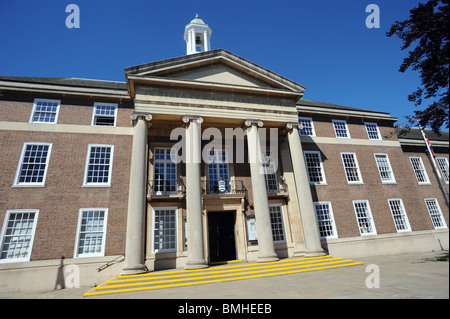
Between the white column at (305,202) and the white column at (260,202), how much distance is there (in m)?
2.54

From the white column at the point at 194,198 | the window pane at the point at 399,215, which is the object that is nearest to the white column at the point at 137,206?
the white column at the point at 194,198

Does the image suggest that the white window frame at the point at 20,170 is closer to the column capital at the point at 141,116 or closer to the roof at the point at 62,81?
the roof at the point at 62,81

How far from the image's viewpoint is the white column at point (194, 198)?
43.3 feet

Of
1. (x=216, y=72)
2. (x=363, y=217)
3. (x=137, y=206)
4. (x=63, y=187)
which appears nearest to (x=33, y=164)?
(x=63, y=187)

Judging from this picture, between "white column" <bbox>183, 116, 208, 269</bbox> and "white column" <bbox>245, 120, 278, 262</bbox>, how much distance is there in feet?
12.0

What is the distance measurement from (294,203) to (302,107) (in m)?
9.06

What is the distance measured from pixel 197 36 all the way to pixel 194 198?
2070 centimetres

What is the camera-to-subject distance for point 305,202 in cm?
1609

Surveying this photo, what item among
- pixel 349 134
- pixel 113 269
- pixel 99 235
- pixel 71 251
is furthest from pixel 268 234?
pixel 349 134

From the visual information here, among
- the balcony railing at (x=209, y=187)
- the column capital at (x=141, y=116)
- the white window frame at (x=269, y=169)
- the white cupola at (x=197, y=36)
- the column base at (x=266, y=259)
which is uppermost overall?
the white cupola at (x=197, y=36)

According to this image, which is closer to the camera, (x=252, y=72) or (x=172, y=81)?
(x=172, y=81)

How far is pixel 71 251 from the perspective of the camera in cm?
1361
